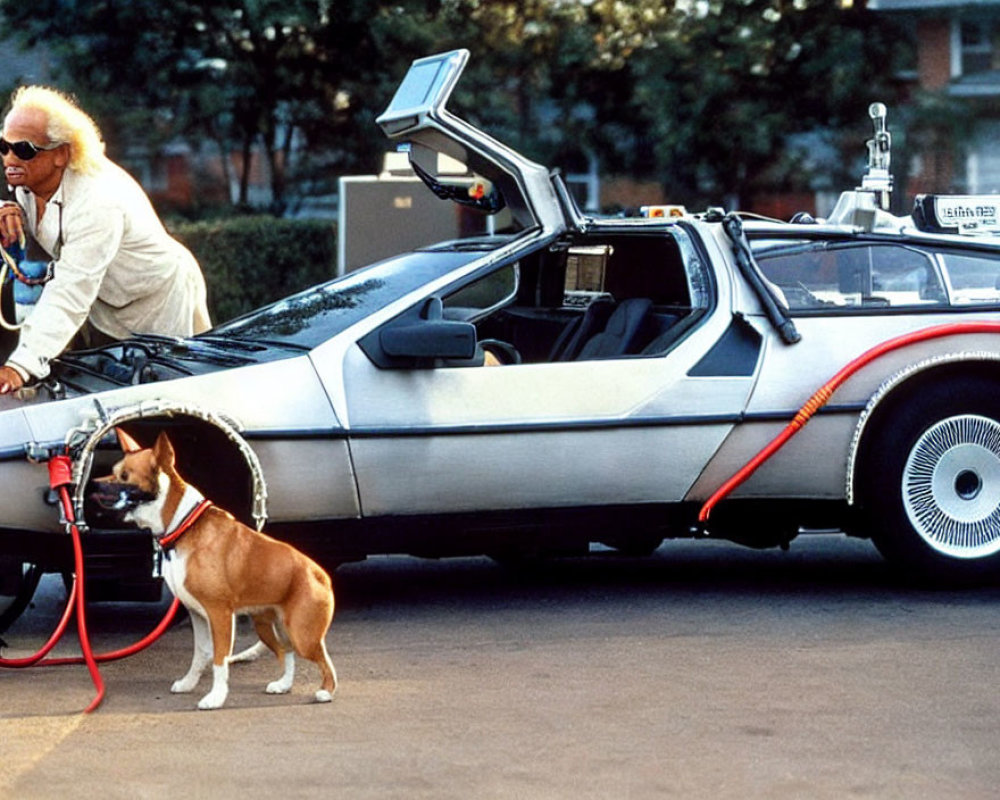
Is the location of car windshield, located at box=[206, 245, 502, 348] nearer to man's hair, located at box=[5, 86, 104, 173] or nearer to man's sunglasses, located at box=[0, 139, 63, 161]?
man's hair, located at box=[5, 86, 104, 173]

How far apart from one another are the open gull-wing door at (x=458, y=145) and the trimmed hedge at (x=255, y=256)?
11818mm

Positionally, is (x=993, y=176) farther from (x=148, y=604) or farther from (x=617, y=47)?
(x=148, y=604)

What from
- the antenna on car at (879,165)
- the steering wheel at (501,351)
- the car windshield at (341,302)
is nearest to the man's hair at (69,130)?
the car windshield at (341,302)

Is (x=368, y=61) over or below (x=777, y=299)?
over

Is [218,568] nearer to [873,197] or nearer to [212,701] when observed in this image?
[212,701]

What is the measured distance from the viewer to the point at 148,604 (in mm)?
7906

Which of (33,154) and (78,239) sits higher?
(33,154)

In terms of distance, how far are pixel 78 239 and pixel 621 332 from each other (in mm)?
2037

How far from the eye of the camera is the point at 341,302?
7664 mm

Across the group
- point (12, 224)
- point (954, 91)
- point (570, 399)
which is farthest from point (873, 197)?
point (954, 91)

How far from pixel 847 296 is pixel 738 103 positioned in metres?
16.5

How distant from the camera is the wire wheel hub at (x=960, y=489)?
7.71 meters

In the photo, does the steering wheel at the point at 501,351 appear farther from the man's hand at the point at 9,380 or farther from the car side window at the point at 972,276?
the man's hand at the point at 9,380

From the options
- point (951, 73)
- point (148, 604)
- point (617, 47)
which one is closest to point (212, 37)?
point (617, 47)
